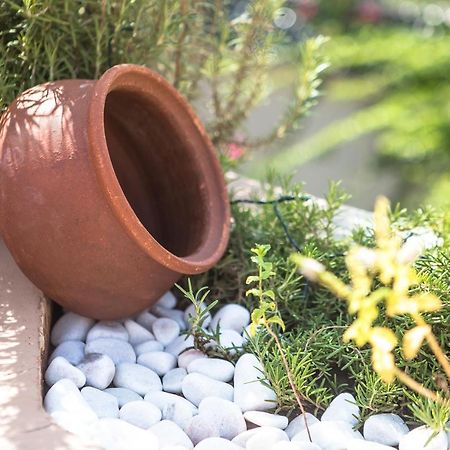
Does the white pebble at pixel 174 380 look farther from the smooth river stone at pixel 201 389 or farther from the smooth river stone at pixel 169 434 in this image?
the smooth river stone at pixel 169 434

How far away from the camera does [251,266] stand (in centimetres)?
199

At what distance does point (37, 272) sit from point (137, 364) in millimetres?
274

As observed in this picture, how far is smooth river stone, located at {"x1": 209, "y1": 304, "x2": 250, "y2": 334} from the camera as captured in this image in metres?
1.85

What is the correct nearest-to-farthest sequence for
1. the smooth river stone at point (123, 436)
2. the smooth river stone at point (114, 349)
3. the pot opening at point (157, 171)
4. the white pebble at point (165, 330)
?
the smooth river stone at point (123, 436) → the smooth river stone at point (114, 349) → the white pebble at point (165, 330) → the pot opening at point (157, 171)

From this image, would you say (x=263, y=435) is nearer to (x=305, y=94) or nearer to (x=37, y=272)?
(x=37, y=272)

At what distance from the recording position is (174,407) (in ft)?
5.15

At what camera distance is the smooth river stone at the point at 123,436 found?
1405 millimetres

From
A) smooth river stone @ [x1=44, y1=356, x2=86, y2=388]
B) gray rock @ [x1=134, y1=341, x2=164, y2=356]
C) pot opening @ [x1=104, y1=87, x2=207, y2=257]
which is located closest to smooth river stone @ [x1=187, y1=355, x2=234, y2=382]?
gray rock @ [x1=134, y1=341, x2=164, y2=356]

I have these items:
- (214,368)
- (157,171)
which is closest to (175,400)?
(214,368)

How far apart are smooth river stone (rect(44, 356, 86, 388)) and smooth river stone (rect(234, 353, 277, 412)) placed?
30 cm

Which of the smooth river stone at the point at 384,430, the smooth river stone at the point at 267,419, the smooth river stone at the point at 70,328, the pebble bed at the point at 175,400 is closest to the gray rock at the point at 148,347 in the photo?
the pebble bed at the point at 175,400

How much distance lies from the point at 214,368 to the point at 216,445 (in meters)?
0.27

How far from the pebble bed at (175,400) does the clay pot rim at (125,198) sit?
0.49 feet

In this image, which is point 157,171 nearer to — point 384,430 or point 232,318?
point 232,318
